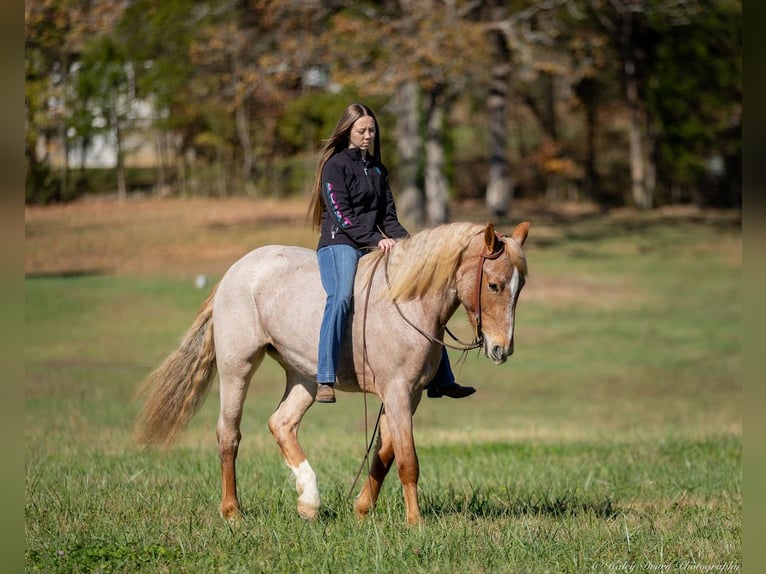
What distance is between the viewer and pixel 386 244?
7.01 metres

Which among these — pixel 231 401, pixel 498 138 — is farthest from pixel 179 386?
pixel 498 138

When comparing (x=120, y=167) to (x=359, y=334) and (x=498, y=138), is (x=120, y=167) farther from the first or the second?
(x=359, y=334)

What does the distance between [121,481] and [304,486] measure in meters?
2.39

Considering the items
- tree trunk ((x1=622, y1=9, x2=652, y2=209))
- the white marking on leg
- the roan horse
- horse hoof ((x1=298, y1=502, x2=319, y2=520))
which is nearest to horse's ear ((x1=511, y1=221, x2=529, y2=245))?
the roan horse

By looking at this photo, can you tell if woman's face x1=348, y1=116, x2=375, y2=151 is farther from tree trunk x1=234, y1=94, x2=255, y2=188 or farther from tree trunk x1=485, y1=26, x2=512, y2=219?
tree trunk x1=234, y1=94, x2=255, y2=188

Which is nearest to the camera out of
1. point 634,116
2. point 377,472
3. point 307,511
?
point 307,511

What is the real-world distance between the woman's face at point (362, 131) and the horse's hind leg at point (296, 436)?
1634mm

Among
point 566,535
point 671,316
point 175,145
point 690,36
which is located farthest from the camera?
point 690,36

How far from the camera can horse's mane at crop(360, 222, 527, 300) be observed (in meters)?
6.73

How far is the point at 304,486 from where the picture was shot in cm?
702

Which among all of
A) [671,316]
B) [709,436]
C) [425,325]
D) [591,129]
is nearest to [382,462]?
[425,325]

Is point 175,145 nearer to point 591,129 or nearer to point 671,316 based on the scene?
point 671,316

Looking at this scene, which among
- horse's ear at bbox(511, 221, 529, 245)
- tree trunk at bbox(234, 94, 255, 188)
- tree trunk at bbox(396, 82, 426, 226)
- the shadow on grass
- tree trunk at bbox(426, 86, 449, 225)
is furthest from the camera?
tree trunk at bbox(234, 94, 255, 188)

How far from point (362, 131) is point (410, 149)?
26.6 metres
